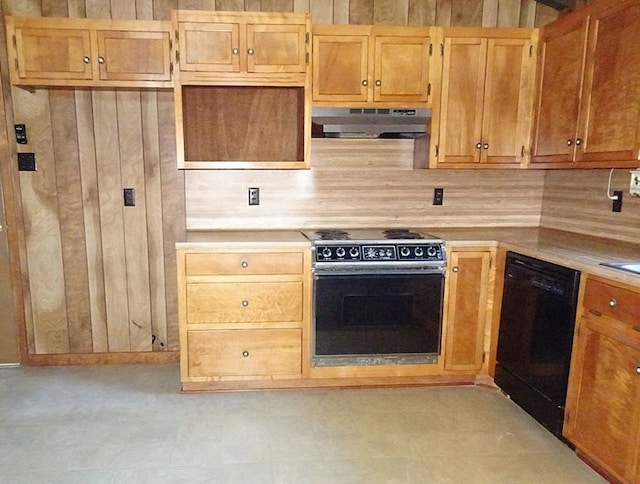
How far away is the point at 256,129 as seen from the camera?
3.12 metres

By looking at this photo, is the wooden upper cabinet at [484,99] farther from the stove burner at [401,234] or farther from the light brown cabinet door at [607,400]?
the light brown cabinet door at [607,400]

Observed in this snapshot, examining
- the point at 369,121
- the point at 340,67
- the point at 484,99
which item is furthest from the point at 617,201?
the point at 340,67

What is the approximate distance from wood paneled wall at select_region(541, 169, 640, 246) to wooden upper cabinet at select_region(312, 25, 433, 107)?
3.78 feet

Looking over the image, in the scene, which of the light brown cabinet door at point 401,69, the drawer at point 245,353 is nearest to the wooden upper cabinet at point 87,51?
the light brown cabinet door at point 401,69

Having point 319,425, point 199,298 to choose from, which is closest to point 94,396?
point 199,298

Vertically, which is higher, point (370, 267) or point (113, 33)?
point (113, 33)

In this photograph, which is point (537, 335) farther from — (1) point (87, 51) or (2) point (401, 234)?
(1) point (87, 51)

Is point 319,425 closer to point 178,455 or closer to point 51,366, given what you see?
point 178,455

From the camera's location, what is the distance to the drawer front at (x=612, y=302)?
187cm

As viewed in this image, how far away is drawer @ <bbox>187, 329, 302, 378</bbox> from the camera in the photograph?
109 inches

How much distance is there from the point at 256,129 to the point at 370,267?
1.20 meters

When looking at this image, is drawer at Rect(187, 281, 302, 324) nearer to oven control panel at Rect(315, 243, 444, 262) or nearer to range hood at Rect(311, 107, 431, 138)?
oven control panel at Rect(315, 243, 444, 262)

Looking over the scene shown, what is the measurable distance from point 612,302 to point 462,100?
152 centimetres

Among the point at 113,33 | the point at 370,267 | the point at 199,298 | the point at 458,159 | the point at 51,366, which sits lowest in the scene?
the point at 51,366
